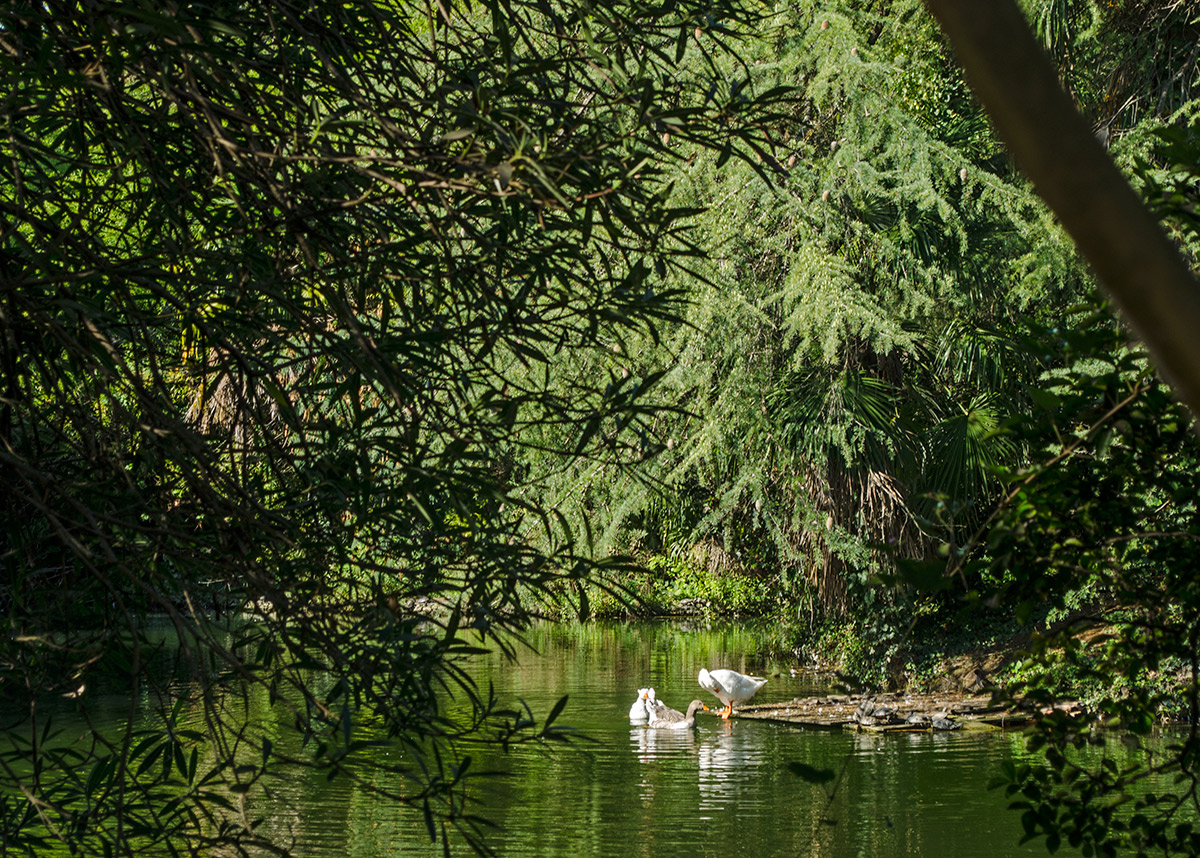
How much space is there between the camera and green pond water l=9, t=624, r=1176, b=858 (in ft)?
26.3

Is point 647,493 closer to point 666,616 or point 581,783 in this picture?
point 581,783

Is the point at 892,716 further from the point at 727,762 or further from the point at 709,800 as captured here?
the point at 709,800

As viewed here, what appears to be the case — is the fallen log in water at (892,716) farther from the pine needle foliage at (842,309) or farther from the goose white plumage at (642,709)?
the pine needle foliage at (842,309)

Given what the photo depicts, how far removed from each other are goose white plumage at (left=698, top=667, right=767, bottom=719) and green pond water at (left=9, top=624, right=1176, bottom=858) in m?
→ 0.29

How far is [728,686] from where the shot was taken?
12.4 metres

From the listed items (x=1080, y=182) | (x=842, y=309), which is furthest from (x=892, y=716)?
(x=1080, y=182)

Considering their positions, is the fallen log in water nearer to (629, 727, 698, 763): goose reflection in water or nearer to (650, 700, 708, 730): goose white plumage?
(650, 700, 708, 730): goose white plumage

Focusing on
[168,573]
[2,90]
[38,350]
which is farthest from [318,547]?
[2,90]

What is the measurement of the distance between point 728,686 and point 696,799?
11.2 feet

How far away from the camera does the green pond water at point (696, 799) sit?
8016 mm

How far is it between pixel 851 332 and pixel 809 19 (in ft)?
11.2

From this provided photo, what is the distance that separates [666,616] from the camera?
2356cm

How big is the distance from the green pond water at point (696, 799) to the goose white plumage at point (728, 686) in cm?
29

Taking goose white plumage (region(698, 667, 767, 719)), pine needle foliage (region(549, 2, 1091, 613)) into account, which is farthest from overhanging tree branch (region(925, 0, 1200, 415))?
goose white plumage (region(698, 667, 767, 719))
